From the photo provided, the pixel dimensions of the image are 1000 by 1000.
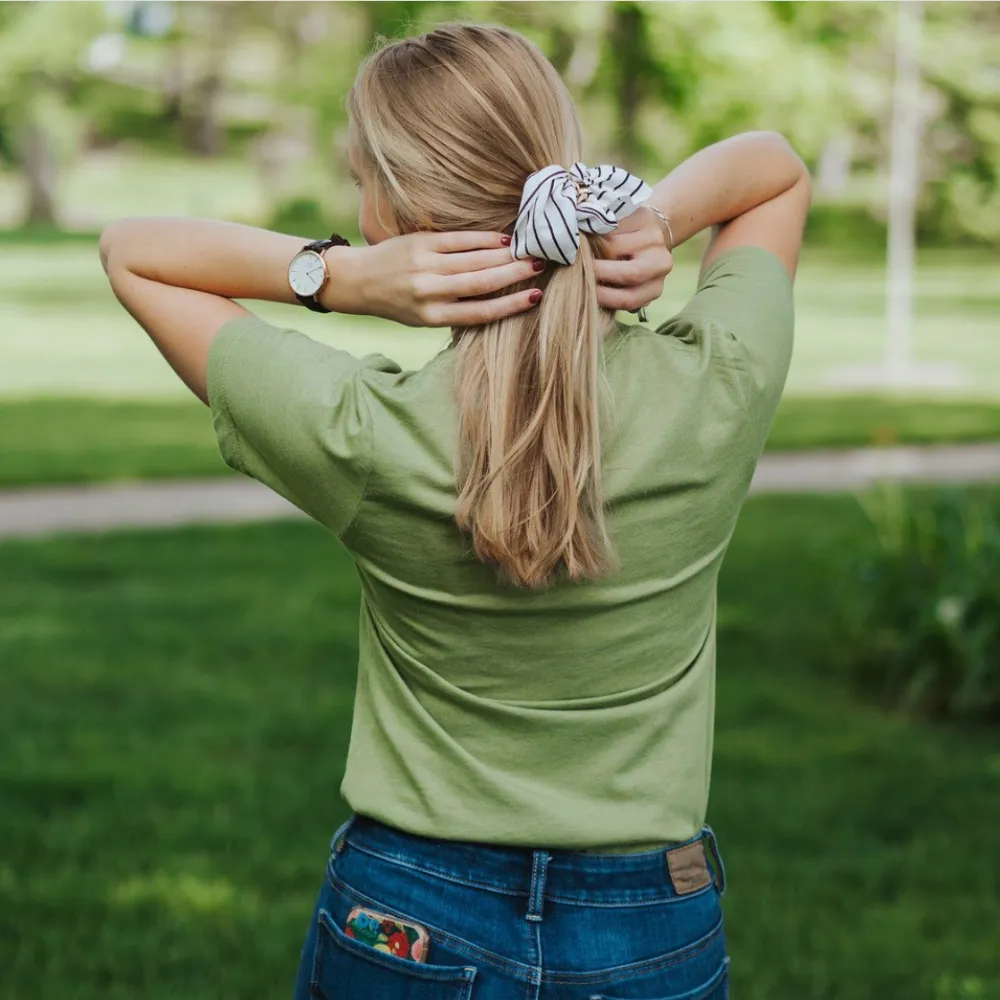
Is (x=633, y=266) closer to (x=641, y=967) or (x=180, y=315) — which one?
(x=180, y=315)

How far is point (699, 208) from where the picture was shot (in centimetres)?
194

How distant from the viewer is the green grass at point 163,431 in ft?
31.4

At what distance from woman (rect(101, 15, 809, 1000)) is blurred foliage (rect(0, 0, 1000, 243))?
336 millimetres

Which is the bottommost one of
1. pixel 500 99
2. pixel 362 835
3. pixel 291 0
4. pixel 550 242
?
pixel 362 835

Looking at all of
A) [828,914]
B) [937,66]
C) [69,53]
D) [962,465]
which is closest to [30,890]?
[828,914]

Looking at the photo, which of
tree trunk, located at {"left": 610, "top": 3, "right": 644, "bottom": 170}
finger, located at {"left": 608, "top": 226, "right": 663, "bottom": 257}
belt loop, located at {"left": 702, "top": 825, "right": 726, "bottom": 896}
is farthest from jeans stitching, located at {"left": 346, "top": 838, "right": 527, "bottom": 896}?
tree trunk, located at {"left": 610, "top": 3, "right": 644, "bottom": 170}

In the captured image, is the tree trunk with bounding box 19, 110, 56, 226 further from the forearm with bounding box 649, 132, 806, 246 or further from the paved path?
the forearm with bounding box 649, 132, 806, 246

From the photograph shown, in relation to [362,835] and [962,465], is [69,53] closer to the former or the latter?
[962,465]

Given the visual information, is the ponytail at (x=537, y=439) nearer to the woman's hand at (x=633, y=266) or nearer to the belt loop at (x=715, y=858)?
the woman's hand at (x=633, y=266)

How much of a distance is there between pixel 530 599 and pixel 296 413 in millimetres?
314

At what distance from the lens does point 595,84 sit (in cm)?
1959

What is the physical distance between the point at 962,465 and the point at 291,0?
30236mm

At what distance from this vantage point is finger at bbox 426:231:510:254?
1.57 m

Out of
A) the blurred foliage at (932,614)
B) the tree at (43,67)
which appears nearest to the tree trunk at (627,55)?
the blurred foliage at (932,614)
